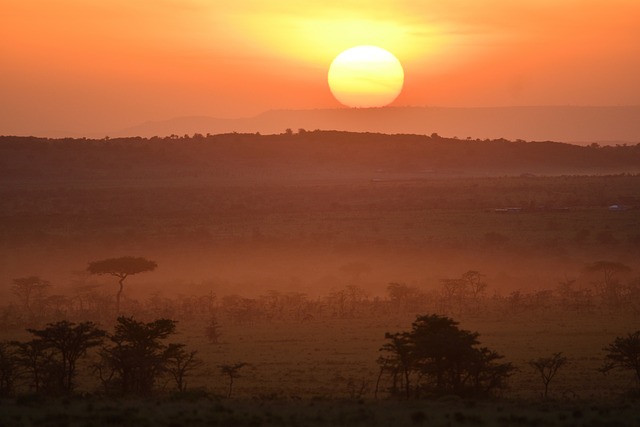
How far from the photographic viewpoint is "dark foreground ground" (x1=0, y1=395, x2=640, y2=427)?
21531 mm

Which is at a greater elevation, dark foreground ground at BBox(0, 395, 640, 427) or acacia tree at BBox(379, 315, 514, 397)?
acacia tree at BBox(379, 315, 514, 397)

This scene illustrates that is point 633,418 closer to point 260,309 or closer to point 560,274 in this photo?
point 260,309

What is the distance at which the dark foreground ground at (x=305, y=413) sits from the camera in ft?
70.6

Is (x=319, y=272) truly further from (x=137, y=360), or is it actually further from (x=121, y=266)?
Result: (x=137, y=360)

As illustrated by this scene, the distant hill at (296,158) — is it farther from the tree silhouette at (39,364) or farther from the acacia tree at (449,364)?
the acacia tree at (449,364)

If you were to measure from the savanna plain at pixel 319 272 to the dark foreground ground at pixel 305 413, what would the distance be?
10 centimetres

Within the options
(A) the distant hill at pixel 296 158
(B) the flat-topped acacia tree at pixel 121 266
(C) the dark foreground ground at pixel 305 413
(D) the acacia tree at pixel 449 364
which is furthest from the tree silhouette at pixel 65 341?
(A) the distant hill at pixel 296 158

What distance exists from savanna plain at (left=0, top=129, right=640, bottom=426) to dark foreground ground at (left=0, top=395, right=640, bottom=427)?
97mm

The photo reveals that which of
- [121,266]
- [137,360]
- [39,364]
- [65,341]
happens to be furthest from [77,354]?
[121,266]

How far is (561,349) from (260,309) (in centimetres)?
1745

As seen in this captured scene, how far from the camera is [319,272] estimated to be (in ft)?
237

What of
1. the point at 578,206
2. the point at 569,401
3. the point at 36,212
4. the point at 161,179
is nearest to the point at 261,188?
the point at 161,179

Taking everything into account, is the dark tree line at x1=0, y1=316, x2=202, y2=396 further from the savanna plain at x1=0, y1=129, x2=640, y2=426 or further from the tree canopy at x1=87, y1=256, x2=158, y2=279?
the tree canopy at x1=87, y1=256, x2=158, y2=279

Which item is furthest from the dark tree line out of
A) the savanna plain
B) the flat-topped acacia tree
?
the flat-topped acacia tree
